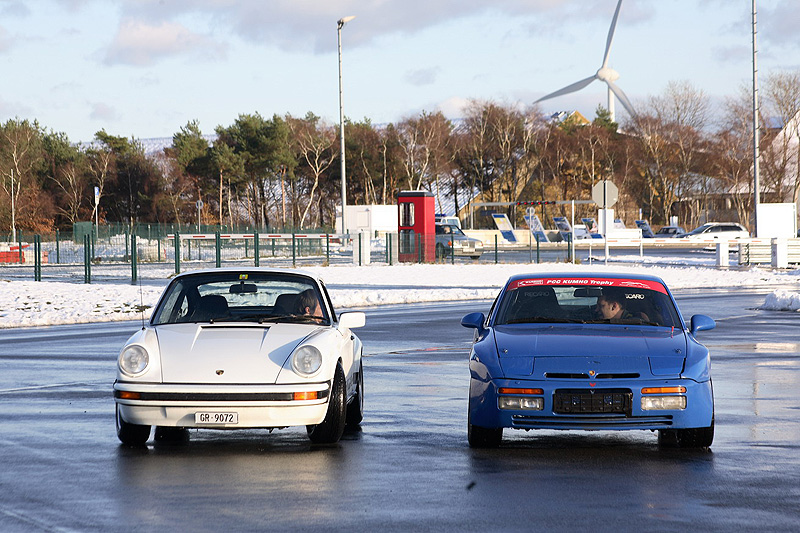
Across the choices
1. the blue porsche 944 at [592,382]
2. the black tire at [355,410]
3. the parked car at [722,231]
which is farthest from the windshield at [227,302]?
the parked car at [722,231]

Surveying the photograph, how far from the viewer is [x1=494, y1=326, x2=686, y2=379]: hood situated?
8.01 metres

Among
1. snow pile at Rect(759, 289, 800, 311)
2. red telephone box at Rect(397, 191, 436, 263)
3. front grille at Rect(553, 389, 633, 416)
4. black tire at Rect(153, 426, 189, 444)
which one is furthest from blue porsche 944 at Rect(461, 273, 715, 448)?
red telephone box at Rect(397, 191, 436, 263)

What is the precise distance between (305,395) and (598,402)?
2108 mm

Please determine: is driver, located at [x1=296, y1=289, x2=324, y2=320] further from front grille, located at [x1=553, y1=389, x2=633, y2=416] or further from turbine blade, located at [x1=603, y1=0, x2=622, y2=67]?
turbine blade, located at [x1=603, y1=0, x2=622, y2=67]

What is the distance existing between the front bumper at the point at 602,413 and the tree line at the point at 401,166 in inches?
2971

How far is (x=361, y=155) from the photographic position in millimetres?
98562

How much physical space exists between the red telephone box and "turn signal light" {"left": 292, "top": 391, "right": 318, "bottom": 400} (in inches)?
1525

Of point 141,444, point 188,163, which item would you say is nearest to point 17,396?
point 141,444

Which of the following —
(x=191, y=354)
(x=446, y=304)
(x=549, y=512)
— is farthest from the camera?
(x=446, y=304)

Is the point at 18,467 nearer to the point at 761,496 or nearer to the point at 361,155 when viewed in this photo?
the point at 761,496

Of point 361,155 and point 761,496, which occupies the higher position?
point 361,155

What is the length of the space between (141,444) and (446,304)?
19273 mm

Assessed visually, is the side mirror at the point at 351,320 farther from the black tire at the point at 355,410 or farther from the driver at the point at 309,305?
the black tire at the point at 355,410

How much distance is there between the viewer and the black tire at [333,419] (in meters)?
8.66
